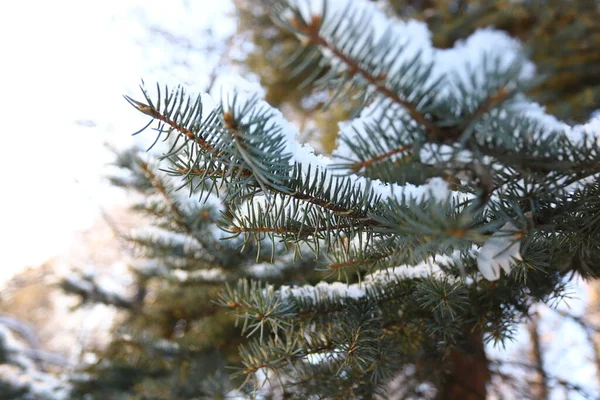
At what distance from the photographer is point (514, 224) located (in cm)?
49

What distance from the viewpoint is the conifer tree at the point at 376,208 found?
1.20 ft

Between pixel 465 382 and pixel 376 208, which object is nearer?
pixel 376 208

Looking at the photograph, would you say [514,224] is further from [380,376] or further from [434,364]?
[434,364]

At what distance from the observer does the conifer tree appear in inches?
14.4

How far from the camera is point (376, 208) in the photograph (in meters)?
0.57

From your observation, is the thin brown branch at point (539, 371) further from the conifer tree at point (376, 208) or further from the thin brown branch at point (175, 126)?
the thin brown branch at point (175, 126)

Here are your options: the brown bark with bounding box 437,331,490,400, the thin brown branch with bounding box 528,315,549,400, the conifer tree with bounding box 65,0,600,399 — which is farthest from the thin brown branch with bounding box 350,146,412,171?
the brown bark with bounding box 437,331,490,400

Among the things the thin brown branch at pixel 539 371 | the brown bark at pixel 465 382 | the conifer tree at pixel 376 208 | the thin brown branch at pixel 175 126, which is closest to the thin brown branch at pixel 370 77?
the conifer tree at pixel 376 208

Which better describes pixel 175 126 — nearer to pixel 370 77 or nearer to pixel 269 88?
pixel 370 77

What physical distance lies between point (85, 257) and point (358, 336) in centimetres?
827

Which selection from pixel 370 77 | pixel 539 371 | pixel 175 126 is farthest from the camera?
pixel 539 371

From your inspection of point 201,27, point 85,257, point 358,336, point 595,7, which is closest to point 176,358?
point 358,336

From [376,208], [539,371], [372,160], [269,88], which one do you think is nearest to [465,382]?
[539,371]

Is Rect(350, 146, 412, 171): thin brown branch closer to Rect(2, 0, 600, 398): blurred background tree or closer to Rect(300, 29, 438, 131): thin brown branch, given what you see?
Rect(300, 29, 438, 131): thin brown branch
